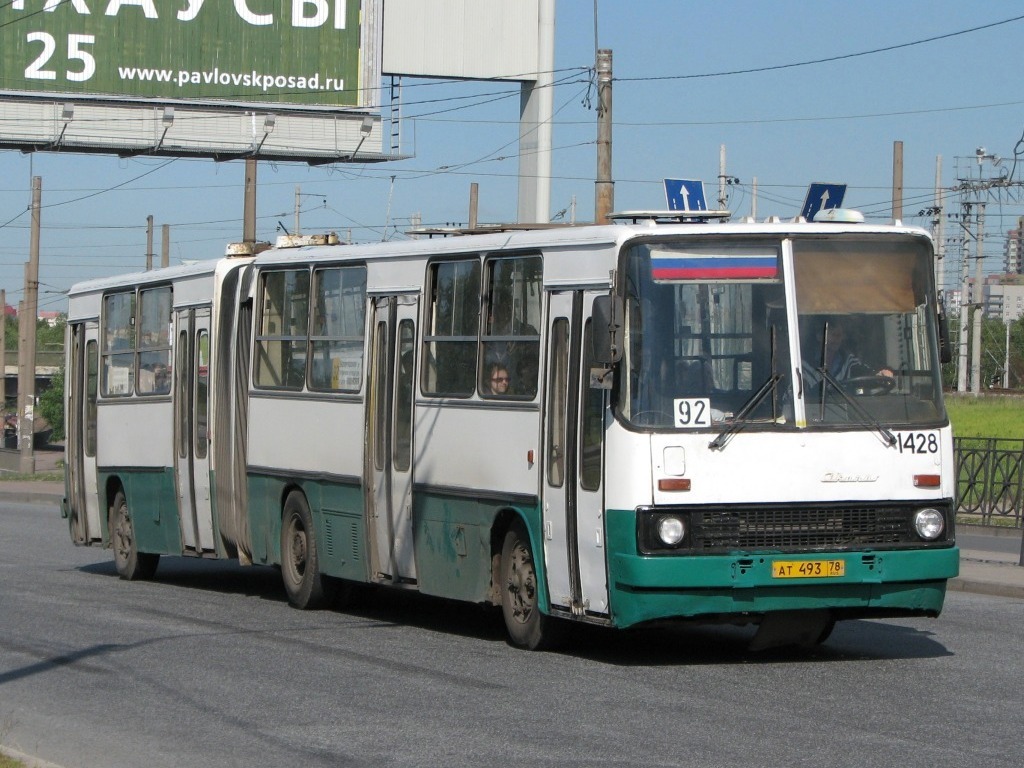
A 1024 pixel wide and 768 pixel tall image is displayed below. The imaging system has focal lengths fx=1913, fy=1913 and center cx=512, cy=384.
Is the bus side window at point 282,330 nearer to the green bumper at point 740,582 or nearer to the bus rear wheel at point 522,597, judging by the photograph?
the bus rear wheel at point 522,597

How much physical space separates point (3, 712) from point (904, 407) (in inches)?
223

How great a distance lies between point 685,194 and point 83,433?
24.8ft

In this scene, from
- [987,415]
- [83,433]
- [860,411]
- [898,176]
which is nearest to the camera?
[860,411]

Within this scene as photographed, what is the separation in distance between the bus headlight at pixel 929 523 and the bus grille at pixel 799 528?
6cm

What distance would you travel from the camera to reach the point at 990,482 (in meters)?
30.0

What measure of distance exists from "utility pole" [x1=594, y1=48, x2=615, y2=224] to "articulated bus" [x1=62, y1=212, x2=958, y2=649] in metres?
11.2

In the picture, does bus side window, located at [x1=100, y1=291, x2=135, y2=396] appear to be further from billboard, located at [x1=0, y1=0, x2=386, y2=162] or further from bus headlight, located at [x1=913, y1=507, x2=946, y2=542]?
billboard, located at [x1=0, y1=0, x2=386, y2=162]

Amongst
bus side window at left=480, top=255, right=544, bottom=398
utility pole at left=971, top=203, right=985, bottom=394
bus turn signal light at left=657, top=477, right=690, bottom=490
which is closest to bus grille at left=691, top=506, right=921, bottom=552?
bus turn signal light at left=657, top=477, right=690, bottom=490

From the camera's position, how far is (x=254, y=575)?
68.0 ft

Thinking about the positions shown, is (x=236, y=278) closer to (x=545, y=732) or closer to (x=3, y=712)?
(x=3, y=712)

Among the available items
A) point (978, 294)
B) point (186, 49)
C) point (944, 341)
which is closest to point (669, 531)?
point (944, 341)

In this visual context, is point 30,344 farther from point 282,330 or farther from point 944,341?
point 944,341

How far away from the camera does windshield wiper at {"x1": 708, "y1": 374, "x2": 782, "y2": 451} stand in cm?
1145

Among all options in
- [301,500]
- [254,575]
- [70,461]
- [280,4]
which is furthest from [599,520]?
[280,4]
